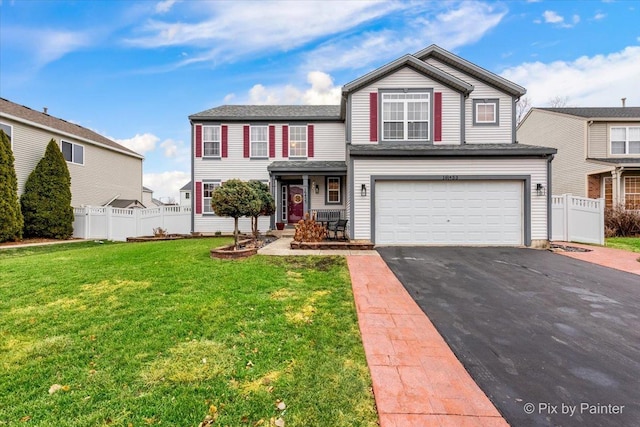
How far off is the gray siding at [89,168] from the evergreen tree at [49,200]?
884 millimetres

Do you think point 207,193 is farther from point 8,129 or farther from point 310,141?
point 8,129

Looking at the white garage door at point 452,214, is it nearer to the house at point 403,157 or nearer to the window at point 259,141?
the house at point 403,157

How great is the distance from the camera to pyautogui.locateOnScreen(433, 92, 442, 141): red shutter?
1161cm

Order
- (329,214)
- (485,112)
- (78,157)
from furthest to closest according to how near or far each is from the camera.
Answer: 1. (78,157)
2. (329,214)
3. (485,112)

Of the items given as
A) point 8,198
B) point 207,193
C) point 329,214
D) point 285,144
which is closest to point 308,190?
point 329,214

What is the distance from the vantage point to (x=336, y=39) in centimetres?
1622

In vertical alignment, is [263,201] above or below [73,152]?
below

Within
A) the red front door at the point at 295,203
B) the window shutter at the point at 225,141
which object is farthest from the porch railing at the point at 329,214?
the window shutter at the point at 225,141

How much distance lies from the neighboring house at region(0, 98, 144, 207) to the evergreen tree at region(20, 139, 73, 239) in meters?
0.91

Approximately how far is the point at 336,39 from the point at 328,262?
14229 millimetres

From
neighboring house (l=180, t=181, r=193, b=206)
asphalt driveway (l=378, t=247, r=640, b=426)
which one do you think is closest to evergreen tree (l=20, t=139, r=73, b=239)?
asphalt driveway (l=378, t=247, r=640, b=426)

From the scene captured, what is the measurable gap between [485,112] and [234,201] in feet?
36.7

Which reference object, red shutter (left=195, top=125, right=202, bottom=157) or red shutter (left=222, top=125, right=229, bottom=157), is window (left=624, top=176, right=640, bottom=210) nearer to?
red shutter (left=222, top=125, right=229, bottom=157)

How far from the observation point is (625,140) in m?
16.6
